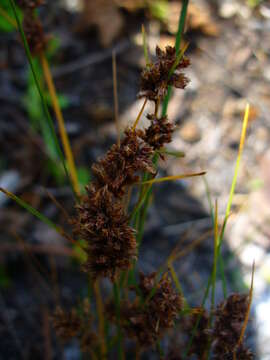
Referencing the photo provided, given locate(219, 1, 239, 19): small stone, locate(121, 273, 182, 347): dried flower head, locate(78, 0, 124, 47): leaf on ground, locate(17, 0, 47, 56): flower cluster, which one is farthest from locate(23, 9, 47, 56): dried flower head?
locate(219, 1, 239, 19): small stone

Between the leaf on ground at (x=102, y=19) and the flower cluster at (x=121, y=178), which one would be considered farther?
the leaf on ground at (x=102, y=19)

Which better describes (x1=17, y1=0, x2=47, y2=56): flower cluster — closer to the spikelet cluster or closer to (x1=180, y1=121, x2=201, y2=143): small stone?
the spikelet cluster

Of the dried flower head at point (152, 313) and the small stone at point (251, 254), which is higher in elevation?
the small stone at point (251, 254)

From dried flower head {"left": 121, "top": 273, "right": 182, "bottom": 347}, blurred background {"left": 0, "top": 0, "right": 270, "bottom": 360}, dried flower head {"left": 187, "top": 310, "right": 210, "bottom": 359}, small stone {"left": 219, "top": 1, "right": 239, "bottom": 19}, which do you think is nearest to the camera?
dried flower head {"left": 121, "top": 273, "right": 182, "bottom": 347}

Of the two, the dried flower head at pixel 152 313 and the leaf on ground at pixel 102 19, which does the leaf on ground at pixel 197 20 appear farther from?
the dried flower head at pixel 152 313

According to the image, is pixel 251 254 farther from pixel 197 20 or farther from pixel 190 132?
pixel 197 20

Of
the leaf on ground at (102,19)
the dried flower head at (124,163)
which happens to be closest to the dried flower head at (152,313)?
the dried flower head at (124,163)

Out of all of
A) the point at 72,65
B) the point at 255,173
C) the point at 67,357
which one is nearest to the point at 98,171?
the point at 67,357
